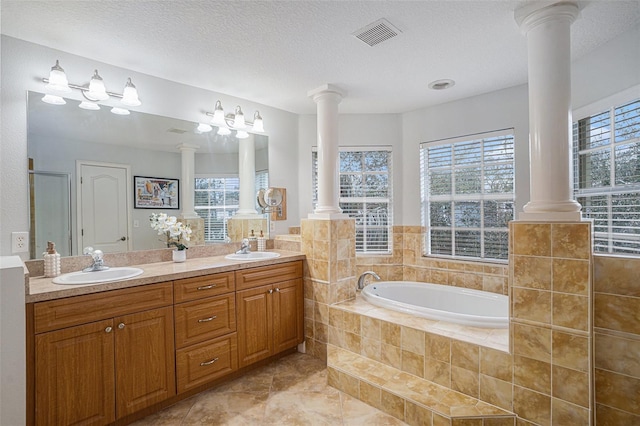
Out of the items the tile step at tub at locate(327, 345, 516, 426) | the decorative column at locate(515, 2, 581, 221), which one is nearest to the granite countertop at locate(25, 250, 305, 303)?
the tile step at tub at locate(327, 345, 516, 426)

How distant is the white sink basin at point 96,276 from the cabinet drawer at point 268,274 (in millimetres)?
720

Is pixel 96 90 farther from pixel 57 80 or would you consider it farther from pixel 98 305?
pixel 98 305

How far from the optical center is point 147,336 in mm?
2020

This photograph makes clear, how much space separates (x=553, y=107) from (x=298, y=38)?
161 cm

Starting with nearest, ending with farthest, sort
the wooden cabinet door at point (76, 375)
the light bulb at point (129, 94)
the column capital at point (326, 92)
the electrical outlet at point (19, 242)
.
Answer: the wooden cabinet door at point (76, 375), the electrical outlet at point (19, 242), the light bulb at point (129, 94), the column capital at point (326, 92)

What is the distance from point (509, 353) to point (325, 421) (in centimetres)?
121

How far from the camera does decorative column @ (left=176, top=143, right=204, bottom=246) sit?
2809mm

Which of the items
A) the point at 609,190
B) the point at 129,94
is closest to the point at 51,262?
the point at 129,94

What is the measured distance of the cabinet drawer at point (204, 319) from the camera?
2.18 meters

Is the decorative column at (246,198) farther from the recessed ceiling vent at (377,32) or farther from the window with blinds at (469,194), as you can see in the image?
the window with blinds at (469,194)

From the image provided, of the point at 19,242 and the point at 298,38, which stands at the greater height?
the point at 298,38

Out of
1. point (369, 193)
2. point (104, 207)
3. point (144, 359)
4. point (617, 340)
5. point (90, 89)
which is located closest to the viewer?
point (617, 340)

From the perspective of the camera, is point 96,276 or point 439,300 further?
point 439,300

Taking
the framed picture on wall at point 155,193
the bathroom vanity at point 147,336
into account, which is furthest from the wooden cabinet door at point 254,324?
the framed picture on wall at point 155,193
